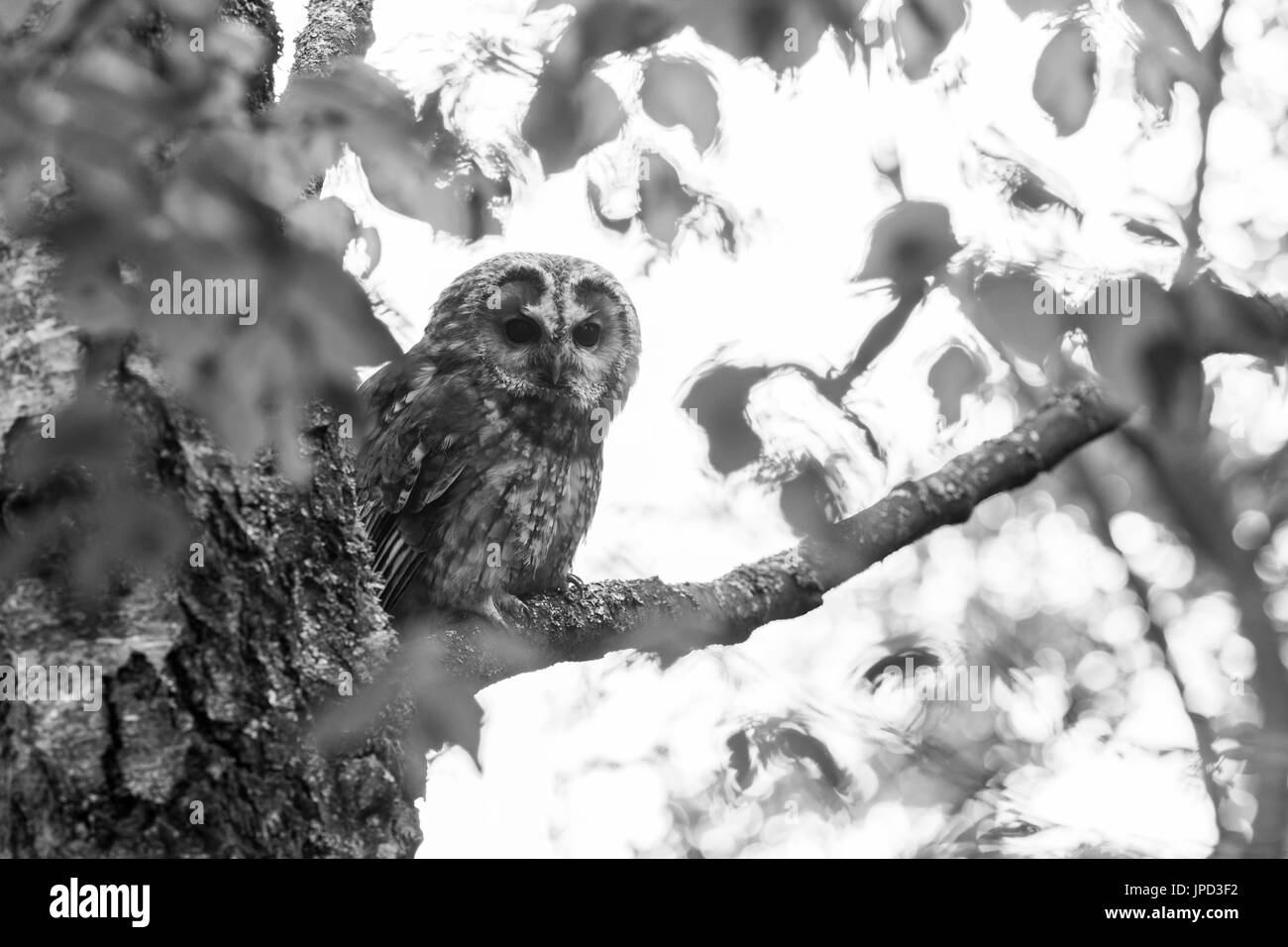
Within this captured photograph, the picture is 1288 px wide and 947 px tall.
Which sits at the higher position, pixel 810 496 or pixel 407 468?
pixel 407 468

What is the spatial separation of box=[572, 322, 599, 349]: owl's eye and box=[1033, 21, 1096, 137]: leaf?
107 inches

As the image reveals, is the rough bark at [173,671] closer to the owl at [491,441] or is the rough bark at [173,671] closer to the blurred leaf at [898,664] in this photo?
the blurred leaf at [898,664]

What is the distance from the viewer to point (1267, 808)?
12.4 feet

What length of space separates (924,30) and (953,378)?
500 mm

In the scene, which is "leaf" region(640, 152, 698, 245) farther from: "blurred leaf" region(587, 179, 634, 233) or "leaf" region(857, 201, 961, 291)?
"leaf" region(857, 201, 961, 291)

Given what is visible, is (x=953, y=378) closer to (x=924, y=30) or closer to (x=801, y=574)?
(x=924, y=30)

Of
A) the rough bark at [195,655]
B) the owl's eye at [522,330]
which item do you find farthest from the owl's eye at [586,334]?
the rough bark at [195,655]

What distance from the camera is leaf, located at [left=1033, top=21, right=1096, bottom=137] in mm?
1503

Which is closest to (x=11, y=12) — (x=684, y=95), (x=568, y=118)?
(x=568, y=118)

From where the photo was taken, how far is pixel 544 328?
4016 mm

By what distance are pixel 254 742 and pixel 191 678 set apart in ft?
0.45

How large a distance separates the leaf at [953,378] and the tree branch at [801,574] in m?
0.78
